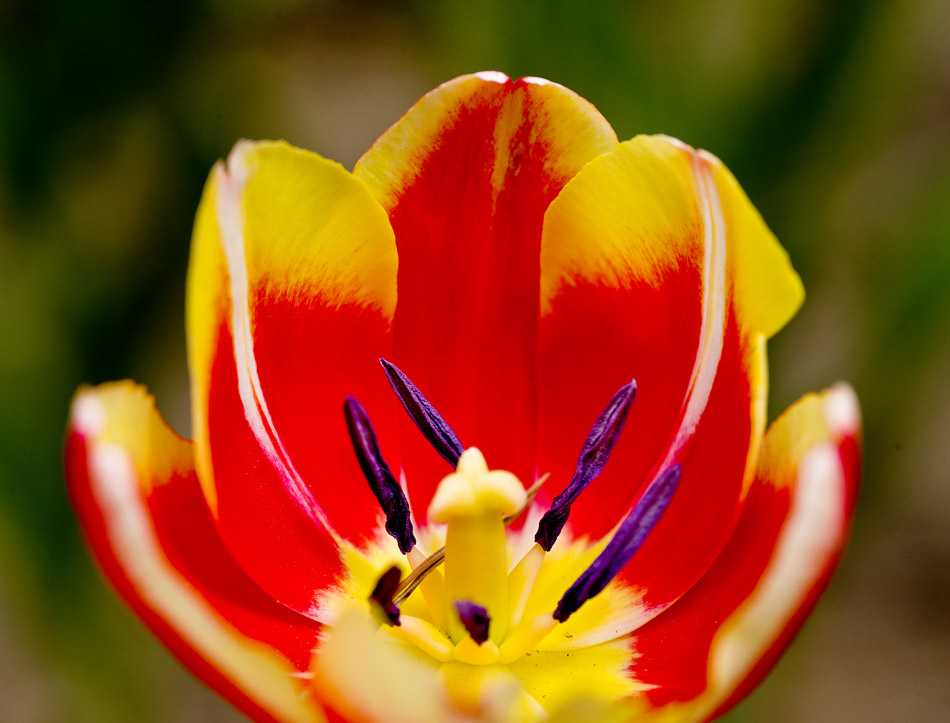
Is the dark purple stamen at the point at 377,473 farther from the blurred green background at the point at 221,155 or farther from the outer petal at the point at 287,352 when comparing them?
the blurred green background at the point at 221,155

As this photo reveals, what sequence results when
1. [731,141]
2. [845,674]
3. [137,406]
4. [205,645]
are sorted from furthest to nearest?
[845,674]
[731,141]
[137,406]
[205,645]

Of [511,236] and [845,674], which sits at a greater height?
[511,236]

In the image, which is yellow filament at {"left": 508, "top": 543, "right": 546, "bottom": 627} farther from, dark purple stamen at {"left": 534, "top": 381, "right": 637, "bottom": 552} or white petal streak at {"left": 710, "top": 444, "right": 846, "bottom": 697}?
white petal streak at {"left": 710, "top": 444, "right": 846, "bottom": 697}

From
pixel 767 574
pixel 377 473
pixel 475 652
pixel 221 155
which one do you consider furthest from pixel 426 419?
pixel 221 155

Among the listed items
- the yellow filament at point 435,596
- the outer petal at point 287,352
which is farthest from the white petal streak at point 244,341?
the yellow filament at point 435,596

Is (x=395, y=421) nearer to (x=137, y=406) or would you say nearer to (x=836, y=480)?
(x=137, y=406)

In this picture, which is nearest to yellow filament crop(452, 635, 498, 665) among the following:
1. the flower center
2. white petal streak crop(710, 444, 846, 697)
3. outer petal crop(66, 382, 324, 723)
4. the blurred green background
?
the flower center

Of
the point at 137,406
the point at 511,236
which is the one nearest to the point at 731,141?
the point at 511,236
